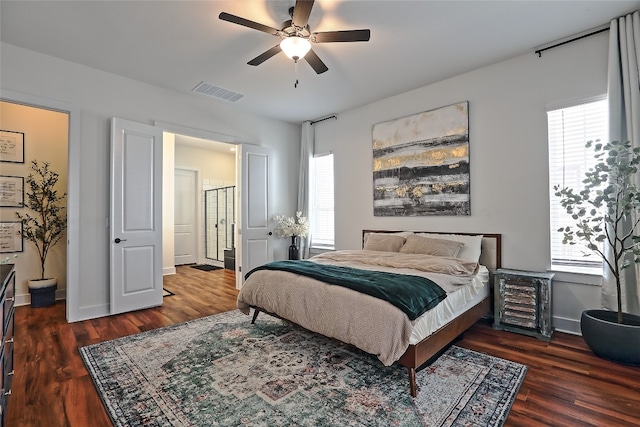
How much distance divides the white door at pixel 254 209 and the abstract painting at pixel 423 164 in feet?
6.04

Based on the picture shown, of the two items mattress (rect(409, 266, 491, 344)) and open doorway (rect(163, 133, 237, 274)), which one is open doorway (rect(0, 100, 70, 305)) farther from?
mattress (rect(409, 266, 491, 344))

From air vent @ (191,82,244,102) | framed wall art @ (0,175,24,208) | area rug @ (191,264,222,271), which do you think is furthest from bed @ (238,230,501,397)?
area rug @ (191,264,222,271)

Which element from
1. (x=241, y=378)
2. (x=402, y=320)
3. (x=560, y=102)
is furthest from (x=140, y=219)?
(x=560, y=102)

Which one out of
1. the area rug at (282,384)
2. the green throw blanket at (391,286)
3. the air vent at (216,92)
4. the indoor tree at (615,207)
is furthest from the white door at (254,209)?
the indoor tree at (615,207)

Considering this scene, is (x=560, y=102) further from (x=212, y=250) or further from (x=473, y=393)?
(x=212, y=250)

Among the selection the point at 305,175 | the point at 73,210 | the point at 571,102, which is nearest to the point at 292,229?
the point at 305,175

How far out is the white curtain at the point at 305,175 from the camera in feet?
18.6

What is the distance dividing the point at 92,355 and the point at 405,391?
8.29 feet

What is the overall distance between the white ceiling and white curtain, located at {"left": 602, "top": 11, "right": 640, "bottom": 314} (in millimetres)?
172

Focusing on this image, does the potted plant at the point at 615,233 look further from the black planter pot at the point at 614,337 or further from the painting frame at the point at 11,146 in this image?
the painting frame at the point at 11,146

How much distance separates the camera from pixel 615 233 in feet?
8.50

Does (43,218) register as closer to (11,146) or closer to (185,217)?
(11,146)

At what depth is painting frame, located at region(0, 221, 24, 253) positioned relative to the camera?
161 inches

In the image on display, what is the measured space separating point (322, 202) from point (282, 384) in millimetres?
3707
